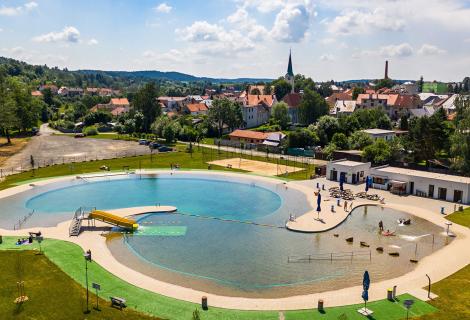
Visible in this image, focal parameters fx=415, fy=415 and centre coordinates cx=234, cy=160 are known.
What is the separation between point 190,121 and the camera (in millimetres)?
108938

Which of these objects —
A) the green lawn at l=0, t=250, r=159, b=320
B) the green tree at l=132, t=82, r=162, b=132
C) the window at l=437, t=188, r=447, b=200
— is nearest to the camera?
the green lawn at l=0, t=250, r=159, b=320

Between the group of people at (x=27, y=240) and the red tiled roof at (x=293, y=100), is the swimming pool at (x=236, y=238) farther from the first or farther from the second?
the red tiled roof at (x=293, y=100)

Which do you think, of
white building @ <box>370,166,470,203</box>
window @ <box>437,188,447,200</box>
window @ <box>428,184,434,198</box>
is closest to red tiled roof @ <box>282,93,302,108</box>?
white building @ <box>370,166,470,203</box>

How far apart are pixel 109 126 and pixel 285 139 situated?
5603 centimetres

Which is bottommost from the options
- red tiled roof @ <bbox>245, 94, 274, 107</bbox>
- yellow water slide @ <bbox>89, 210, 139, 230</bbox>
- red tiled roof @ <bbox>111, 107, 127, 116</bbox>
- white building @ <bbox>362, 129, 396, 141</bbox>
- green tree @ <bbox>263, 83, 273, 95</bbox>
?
yellow water slide @ <bbox>89, 210, 139, 230</bbox>

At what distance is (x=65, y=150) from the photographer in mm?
80062

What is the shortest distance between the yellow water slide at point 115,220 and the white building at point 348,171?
94.6ft

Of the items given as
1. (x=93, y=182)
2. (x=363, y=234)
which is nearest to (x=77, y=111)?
(x=93, y=182)

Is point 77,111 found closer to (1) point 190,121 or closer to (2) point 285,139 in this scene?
(1) point 190,121

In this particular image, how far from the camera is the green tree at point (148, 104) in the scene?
100562 millimetres

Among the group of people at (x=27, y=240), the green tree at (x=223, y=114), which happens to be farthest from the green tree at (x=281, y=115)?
the group of people at (x=27, y=240)

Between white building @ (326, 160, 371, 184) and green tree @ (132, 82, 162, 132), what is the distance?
57.1 metres

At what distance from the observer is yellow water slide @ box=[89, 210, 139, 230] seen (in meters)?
36.6

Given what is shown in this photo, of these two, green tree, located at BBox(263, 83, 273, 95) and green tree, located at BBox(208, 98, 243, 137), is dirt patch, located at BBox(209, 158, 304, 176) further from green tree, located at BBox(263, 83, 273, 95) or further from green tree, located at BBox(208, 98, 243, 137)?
green tree, located at BBox(263, 83, 273, 95)
